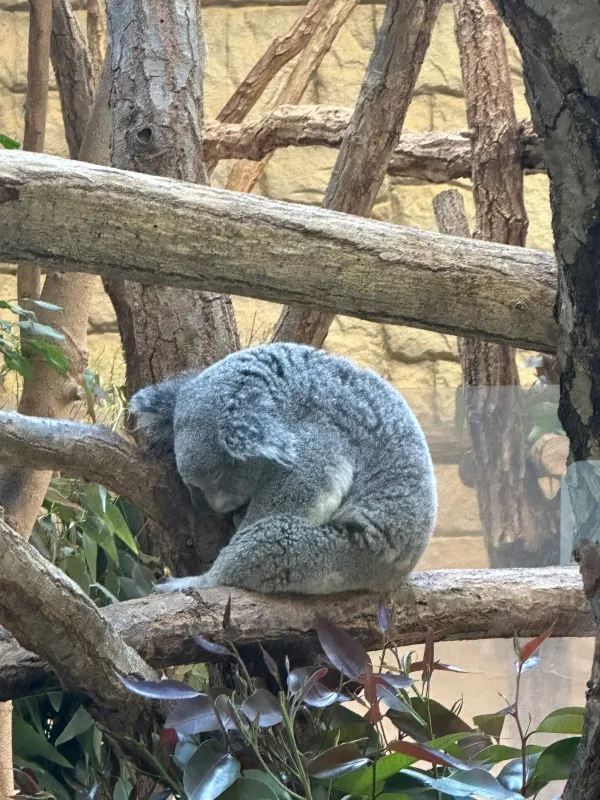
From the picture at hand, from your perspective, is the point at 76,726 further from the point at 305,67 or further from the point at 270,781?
the point at 305,67

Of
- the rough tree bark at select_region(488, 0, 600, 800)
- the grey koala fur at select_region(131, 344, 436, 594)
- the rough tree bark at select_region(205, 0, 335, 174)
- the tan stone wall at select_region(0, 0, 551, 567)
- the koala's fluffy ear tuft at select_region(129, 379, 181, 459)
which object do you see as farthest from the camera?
the tan stone wall at select_region(0, 0, 551, 567)

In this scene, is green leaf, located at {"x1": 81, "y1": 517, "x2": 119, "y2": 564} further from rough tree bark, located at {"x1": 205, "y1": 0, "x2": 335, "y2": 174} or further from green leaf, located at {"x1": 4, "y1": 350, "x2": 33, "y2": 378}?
rough tree bark, located at {"x1": 205, "y1": 0, "x2": 335, "y2": 174}

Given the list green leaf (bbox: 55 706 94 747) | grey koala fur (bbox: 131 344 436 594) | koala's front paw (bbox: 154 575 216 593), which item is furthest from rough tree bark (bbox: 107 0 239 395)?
green leaf (bbox: 55 706 94 747)

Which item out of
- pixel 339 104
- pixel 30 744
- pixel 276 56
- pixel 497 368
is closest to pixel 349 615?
pixel 30 744

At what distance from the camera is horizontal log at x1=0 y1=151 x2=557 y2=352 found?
1.64m

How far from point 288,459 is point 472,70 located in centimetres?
213

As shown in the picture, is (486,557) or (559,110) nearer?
(559,110)

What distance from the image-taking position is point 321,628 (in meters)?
1.72

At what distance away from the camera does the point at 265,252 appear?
1.74 meters

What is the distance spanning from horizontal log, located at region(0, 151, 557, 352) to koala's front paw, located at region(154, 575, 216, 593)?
818 mm

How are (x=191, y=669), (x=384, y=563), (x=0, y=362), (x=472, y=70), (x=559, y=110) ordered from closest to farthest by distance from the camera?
A: (x=559, y=110), (x=384, y=563), (x=191, y=669), (x=472, y=70), (x=0, y=362)

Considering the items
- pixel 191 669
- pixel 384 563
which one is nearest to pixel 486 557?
pixel 191 669

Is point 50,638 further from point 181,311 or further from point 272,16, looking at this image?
point 272,16

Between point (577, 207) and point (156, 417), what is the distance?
5.07ft
